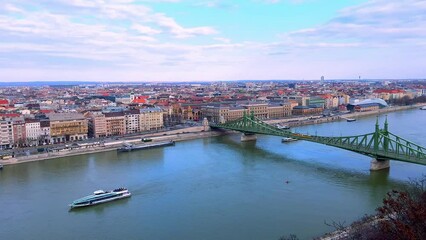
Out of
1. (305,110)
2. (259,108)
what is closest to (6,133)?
(259,108)

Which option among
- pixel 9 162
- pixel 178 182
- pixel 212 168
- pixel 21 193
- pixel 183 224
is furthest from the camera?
pixel 9 162

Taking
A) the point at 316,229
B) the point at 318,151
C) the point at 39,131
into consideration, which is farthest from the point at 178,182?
the point at 39,131

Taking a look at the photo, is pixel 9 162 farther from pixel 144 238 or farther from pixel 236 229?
pixel 236 229

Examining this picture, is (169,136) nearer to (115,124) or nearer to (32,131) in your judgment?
(115,124)

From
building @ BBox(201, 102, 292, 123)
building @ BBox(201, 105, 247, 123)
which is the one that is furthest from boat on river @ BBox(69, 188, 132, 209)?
building @ BBox(201, 105, 247, 123)

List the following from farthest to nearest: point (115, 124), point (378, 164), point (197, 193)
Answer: point (115, 124), point (378, 164), point (197, 193)

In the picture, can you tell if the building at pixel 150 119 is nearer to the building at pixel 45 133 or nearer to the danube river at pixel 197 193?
the building at pixel 45 133
